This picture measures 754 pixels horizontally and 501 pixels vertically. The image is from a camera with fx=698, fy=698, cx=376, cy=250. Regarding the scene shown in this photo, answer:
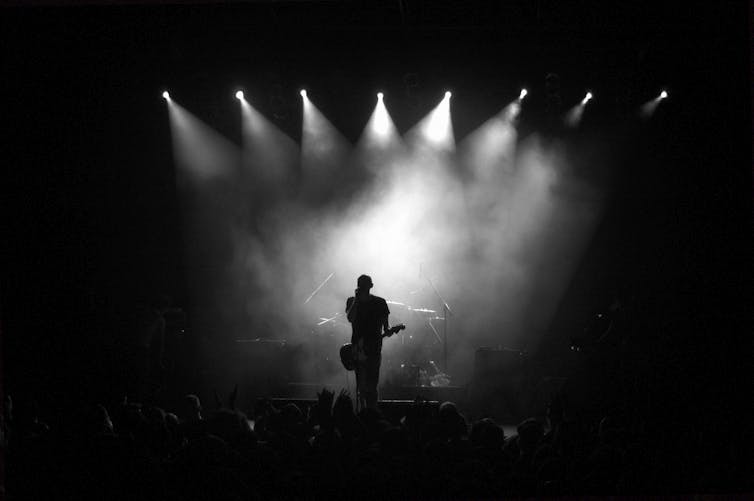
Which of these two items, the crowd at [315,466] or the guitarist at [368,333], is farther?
the guitarist at [368,333]

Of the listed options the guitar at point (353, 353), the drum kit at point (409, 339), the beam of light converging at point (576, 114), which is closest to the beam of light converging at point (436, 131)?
the beam of light converging at point (576, 114)

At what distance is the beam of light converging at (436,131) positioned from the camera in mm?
11227

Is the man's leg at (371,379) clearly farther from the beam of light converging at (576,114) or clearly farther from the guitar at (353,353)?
the beam of light converging at (576,114)

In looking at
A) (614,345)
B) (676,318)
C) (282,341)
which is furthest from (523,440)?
(676,318)

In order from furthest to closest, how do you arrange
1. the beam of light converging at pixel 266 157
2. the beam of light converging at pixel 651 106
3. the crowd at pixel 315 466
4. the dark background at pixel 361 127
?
the beam of light converging at pixel 266 157 < the beam of light converging at pixel 651 106 < the dark background at pixel 361 127 < the crowd at pixel 315 466

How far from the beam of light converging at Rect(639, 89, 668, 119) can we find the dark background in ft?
0.42

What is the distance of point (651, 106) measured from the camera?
10.6 m

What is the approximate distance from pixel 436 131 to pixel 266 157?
2.83 meters

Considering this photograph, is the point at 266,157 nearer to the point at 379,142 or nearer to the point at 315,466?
the point at 379,142

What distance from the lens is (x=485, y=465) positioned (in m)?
3.48

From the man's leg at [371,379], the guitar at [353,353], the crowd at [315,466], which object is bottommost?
the crowd at [315,466]

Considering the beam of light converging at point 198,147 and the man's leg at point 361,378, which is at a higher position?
the beam of light converging at point 198,147

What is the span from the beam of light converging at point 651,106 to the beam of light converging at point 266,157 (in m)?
5.47

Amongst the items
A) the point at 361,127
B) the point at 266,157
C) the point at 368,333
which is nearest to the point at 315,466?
the point at 368,333
